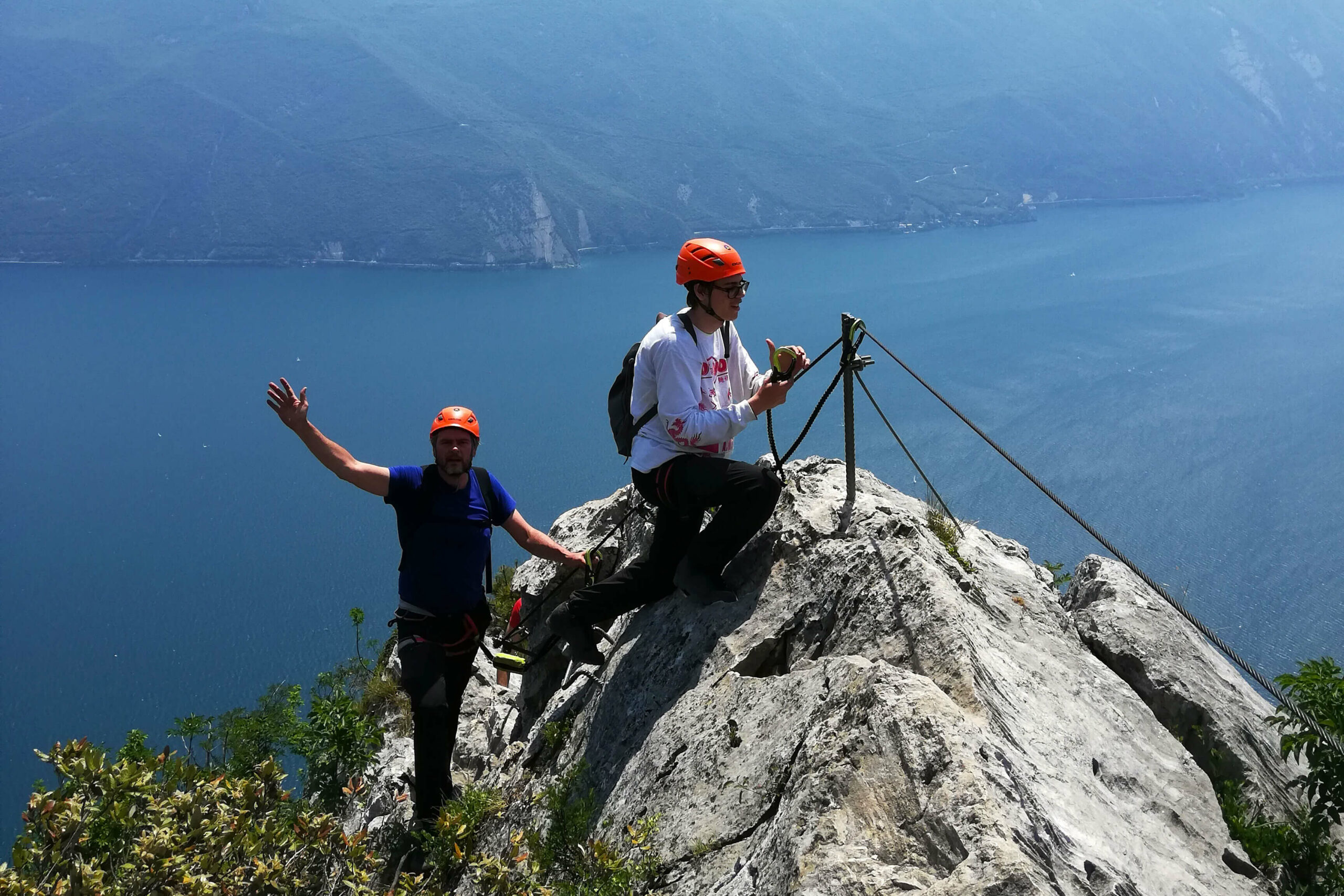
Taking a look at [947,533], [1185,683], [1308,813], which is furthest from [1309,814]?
[947,533]

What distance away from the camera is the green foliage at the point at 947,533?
18.6 ft

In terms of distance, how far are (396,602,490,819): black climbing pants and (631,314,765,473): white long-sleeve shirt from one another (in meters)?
1.63

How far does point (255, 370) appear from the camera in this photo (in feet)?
170

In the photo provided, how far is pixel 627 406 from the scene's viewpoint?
531 cm

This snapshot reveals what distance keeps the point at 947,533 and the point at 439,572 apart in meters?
3.53

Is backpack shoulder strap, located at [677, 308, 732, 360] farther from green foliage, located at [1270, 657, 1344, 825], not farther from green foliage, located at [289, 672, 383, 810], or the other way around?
green foliage, located at [289, 672, 383, 810]

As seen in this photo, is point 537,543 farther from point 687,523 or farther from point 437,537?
point 687,523

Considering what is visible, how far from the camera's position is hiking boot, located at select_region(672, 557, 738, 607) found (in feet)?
17.7

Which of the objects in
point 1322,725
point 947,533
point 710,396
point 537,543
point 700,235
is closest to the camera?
point 1322,725

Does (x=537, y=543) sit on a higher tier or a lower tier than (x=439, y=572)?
higher

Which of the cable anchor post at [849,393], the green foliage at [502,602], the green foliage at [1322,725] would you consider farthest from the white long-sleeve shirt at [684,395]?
the green foliage at [502,602]

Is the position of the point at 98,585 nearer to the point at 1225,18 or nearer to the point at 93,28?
the point at 93,28

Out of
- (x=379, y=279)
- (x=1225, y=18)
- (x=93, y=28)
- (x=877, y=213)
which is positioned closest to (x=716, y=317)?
(x=379, y=279)

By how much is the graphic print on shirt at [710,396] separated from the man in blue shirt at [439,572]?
1181mm
